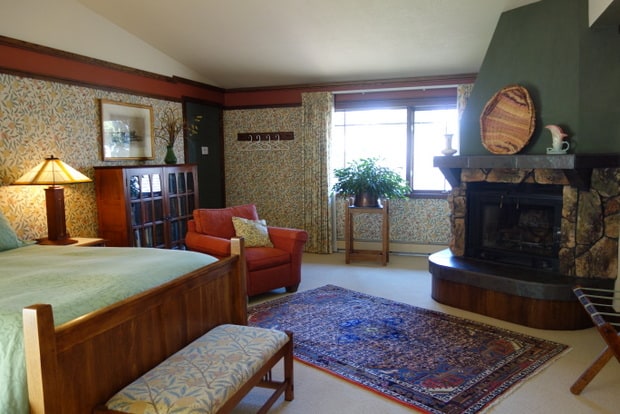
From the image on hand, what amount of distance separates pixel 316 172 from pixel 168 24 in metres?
2.72

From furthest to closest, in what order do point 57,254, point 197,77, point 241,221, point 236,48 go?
point 197,77 → point 236,48 → point 241,221 → point 57,254

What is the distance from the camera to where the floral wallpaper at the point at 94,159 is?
13.0 ft

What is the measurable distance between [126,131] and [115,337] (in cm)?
369

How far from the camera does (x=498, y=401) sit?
262 centimetres

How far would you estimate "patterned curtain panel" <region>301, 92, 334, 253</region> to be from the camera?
21.2 feet

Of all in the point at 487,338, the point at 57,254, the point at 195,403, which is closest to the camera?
the point at 195,403

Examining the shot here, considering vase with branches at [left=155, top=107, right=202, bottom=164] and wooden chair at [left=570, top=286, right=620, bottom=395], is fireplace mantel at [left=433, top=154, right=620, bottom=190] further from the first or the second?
vase with branches at [left=155, top=107, right=202, bottom=164]

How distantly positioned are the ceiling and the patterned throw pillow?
2.09m

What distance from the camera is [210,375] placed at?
6.57 ft

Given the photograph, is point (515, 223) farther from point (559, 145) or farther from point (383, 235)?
point (383, 235)

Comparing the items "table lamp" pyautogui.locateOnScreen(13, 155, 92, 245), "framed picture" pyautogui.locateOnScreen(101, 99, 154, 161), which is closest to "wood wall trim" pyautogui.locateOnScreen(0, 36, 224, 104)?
"framed picture" pyautogui.locateOnScreen(101, 99, 154, 161)

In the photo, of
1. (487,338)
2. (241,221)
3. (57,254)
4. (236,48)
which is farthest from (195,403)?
(236,48)

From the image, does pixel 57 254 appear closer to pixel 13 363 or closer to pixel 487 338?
pixel 13 363

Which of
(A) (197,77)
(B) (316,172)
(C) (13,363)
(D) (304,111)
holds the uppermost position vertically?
(A) (197,77)
